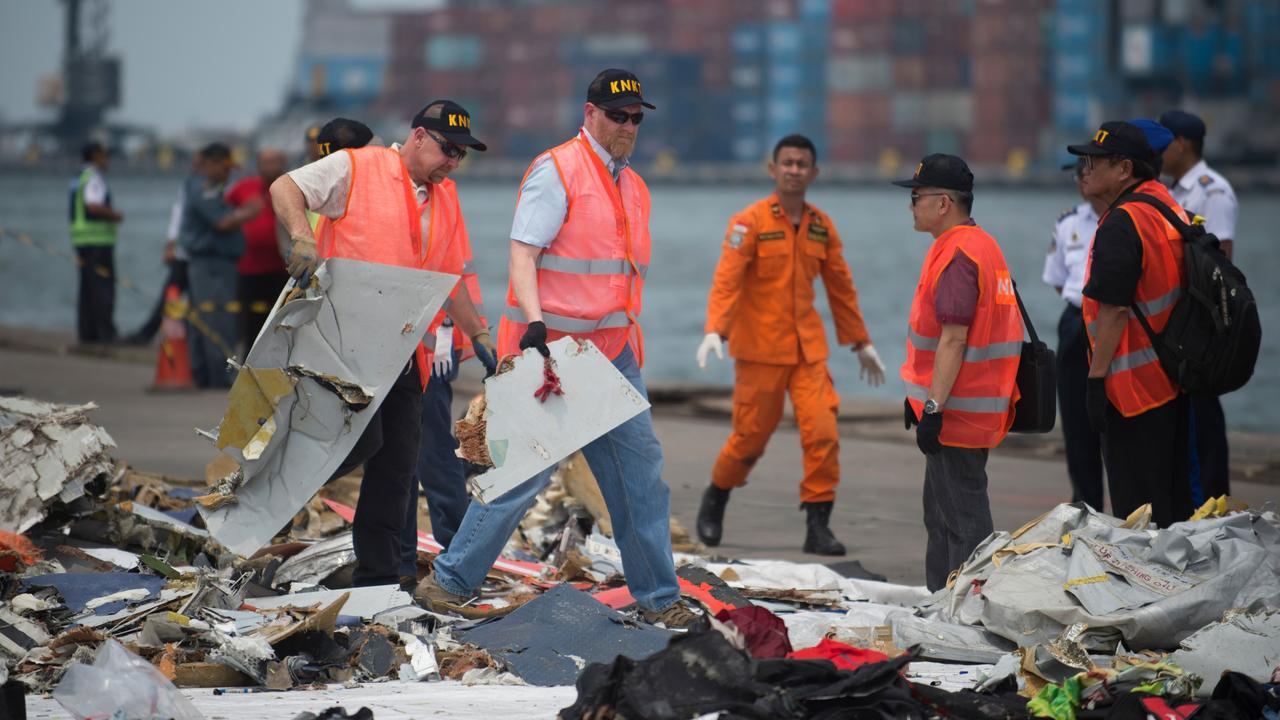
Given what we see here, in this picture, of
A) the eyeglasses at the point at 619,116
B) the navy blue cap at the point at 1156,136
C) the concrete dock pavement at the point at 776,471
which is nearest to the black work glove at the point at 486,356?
the eyeglasses at the point at 619,116

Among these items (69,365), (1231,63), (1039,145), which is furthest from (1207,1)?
(69,365)

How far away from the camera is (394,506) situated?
6.05 metres

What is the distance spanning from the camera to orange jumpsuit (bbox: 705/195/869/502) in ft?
26.5

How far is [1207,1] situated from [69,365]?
148350 mm

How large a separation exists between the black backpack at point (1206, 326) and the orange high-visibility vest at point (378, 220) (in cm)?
280

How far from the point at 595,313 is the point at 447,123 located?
35.2 inches

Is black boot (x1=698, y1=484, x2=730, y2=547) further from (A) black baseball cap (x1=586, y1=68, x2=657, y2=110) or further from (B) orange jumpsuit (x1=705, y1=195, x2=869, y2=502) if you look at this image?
(A) black baseball cap (x1=586, y1=68, x2=657, y2=110)

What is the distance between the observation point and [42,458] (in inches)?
259

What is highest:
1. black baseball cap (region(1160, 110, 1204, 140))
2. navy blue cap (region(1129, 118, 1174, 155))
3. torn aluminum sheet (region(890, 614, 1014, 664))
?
black baseball cap (region(1160, 110, 1204, 140))

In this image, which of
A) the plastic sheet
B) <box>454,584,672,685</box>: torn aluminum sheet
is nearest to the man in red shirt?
<box>454,584,672,685</box>: torn aluminum sheet

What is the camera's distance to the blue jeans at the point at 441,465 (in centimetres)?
688

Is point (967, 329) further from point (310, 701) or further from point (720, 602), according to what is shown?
point (310, 701)

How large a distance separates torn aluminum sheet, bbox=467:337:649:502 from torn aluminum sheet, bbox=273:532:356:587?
104 cm

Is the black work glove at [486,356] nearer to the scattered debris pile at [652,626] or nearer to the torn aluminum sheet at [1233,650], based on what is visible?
the scattered debris pile at [652,626]
